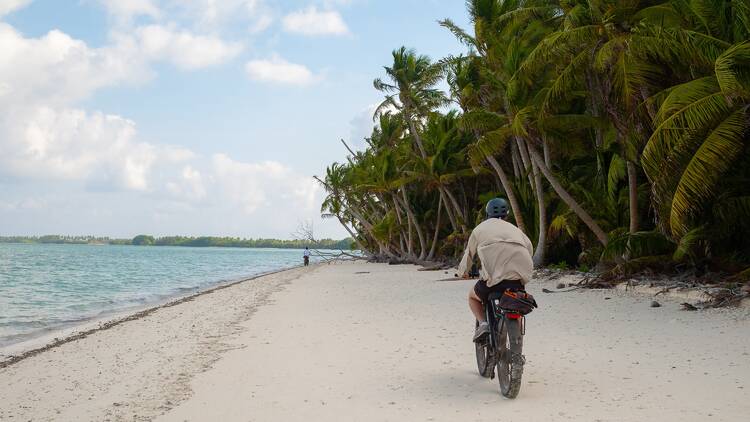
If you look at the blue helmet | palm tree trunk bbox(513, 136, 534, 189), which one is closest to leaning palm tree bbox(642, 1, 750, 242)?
the blue helmet

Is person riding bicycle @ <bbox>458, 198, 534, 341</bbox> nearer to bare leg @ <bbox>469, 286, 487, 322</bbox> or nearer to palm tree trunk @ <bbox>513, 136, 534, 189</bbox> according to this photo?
bare leg @ <bbox>469, 286, 487, 322</bbox>

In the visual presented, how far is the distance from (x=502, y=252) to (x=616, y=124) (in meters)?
9.97

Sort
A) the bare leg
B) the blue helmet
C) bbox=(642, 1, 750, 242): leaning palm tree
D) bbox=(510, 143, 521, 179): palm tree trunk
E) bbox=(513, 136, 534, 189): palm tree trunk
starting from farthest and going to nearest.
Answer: bbox=(510, 143, 521, 179): palm tree trunk → bbox=(513, 136, 534, 189): palm tree trunk → bbox=(642, 1, 750, 242): leaning palm tree → the bare leg → the blue helmet

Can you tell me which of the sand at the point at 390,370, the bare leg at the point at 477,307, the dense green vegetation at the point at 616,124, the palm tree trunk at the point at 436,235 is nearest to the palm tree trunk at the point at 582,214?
the dense green vegetation at the point at 616,124

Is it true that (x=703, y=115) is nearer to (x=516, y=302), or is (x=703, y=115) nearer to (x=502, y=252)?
(x=502, y=252)

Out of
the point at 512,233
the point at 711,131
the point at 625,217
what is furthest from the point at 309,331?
the point at 625,217

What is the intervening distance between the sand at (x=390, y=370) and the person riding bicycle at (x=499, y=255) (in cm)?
92

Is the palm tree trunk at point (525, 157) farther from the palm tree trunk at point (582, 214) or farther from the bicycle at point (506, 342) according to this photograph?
the bicycle at point (506, 342)

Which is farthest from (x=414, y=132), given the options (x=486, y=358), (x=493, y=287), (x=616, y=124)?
(x=493, y=287)

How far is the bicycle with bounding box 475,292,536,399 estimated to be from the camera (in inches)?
178

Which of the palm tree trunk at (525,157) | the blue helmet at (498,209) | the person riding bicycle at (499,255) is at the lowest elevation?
the person riding bicycle at (499,255)

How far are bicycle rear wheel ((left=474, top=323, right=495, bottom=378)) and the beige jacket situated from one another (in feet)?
2.25

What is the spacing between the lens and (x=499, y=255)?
465 centimetres

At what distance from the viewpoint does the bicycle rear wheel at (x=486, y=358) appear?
5031 millimetres
